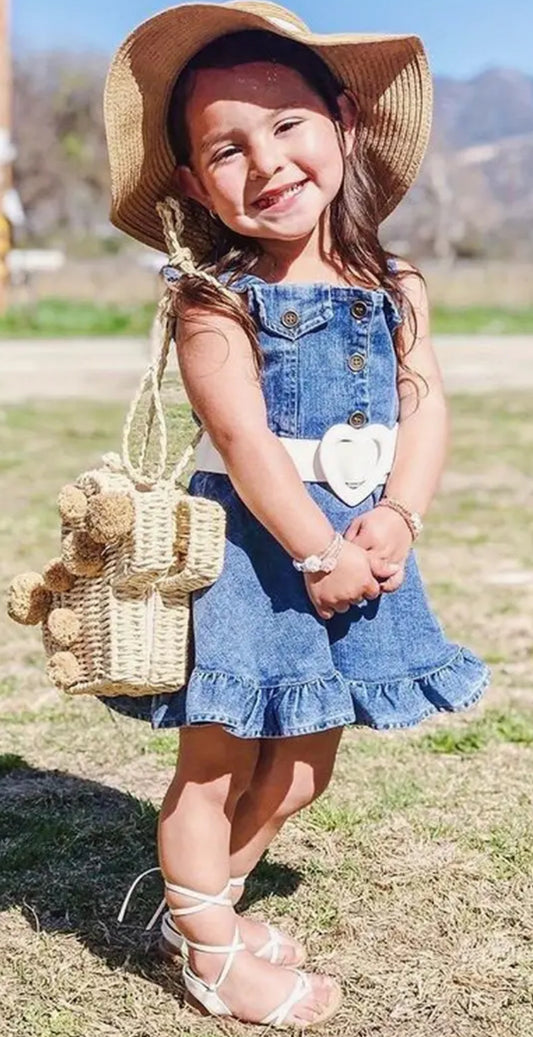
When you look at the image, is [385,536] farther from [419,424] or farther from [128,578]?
[128,578]

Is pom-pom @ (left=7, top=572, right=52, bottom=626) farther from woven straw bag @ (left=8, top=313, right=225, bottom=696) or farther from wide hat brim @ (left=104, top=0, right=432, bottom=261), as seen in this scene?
wide hat brim @ (left=104, top=0, right=432, bottom=261)

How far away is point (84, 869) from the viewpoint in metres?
2.75

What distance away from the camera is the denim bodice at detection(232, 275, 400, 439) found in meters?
2.15

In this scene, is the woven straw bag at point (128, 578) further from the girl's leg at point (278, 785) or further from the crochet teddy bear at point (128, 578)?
the girl's leg at point (278, 785)

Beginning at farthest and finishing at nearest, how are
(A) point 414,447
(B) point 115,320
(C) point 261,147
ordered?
(B) point 115,320, (A) point 414,447, (C) point 261,147

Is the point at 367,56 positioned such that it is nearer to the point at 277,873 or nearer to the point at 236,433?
the point at 236,433

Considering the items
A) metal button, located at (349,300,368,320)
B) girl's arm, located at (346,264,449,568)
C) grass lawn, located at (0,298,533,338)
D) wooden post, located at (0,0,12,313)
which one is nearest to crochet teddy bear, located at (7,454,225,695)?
girl's arm, located at (346,264,449,568)

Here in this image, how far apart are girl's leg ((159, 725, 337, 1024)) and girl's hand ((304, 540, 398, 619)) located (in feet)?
0.80

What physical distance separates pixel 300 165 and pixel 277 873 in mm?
1300

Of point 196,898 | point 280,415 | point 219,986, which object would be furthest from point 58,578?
point 219,986

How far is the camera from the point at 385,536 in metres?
2.13

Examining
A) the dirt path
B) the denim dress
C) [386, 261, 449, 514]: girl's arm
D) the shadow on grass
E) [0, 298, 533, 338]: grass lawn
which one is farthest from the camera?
[0, 298, 533, 338]: grass lawn

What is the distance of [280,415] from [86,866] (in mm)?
1056

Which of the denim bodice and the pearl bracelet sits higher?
the denim bodice
